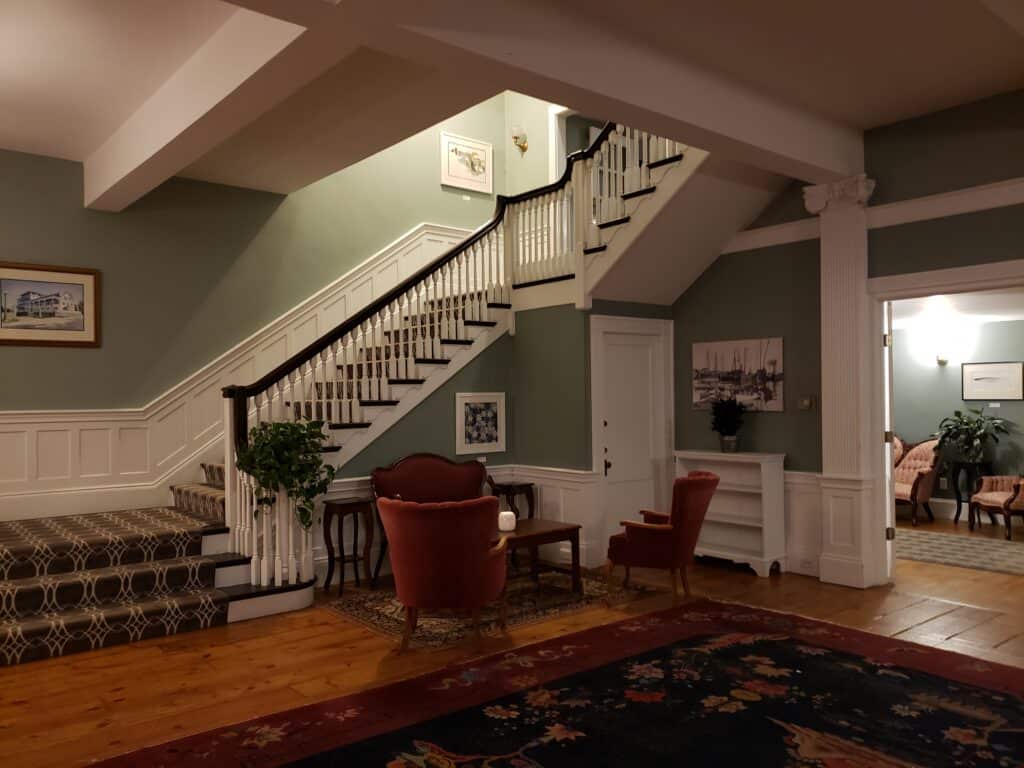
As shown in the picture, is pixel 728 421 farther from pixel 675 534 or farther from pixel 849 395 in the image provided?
pixel 675 534

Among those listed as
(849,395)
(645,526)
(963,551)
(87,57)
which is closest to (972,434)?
(963,551)

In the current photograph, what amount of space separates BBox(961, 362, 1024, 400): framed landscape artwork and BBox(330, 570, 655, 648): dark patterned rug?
6.46 meters

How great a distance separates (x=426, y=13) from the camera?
3340 millimetres

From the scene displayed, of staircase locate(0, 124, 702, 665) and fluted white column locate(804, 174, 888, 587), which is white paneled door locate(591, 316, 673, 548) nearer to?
staircase locate(0, 124, 702, 665)

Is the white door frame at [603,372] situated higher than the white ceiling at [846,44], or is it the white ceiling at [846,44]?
the white ceiling at [846,44]

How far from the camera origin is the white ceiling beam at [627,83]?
→ 11.6 ft

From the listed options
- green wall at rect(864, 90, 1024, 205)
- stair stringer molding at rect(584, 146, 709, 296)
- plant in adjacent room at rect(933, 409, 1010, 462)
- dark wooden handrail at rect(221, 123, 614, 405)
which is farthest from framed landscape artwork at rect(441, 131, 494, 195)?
plant in adjacent room at rect(933, 409, 1010, 462)

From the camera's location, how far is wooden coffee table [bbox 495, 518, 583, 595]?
5476 millimetres

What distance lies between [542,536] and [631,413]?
201 centimetres

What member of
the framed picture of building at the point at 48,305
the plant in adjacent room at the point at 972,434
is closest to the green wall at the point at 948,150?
the plant in adjacent room at the point at 972,434

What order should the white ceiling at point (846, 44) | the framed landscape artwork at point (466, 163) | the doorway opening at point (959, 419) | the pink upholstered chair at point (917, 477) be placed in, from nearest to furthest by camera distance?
the white ceiling at point (846, 44)
the doorway opening at point (959, 419)
the framed landscape artwork at point (466, 163)
the pink upholstered chair at point (917, 477)

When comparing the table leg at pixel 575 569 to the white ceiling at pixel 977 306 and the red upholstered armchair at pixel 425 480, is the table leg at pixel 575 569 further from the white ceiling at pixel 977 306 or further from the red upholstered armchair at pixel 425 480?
the white ceiling at pixel 977 306

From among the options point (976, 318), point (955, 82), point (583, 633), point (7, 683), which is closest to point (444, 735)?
point (583, 633)

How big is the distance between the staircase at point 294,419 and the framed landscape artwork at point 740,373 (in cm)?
134
